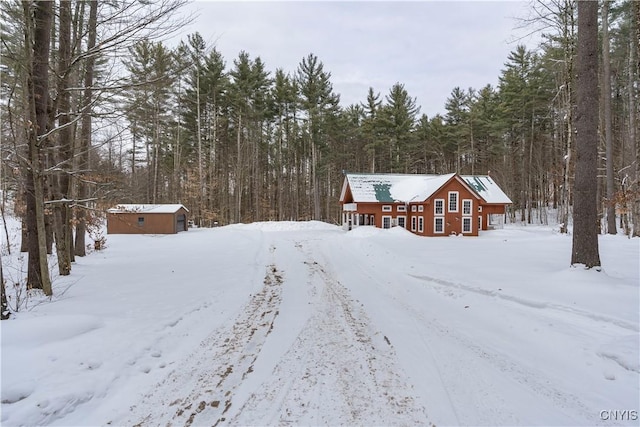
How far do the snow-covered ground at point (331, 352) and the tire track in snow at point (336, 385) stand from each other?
18mm

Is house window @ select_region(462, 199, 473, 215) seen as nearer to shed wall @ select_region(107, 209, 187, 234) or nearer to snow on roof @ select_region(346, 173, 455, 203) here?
snow on roof @ select_region(346, 173, 455, 203)

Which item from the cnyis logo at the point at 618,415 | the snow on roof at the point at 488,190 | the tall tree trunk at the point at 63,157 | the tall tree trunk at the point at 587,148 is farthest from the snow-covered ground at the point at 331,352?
the snow on roof at the point at 488,190

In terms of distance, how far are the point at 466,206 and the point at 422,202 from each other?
3.68 m

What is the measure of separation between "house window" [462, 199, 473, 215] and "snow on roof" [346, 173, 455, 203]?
2.43 metres

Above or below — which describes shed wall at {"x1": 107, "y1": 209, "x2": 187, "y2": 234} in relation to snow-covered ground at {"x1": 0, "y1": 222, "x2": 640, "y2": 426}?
above

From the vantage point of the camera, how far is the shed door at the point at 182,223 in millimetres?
24819

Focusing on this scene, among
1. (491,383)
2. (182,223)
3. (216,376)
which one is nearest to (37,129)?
(216,376)

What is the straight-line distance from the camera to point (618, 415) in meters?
2.79

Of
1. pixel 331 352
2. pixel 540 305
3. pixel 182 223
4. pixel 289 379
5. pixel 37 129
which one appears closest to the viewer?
pixel 289 379

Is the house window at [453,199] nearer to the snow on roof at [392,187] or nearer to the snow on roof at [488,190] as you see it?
the snow on roof at [392,187]

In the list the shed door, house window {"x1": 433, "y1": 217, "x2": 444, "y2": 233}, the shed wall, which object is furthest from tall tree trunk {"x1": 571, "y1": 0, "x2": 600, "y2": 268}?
the shed door

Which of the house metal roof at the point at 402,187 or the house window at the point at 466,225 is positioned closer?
the house window at the point at 466,225

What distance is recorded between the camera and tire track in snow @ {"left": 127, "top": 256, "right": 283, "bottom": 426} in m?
2.73

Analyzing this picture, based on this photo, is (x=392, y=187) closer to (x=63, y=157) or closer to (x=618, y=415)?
(x=63, y=157)
